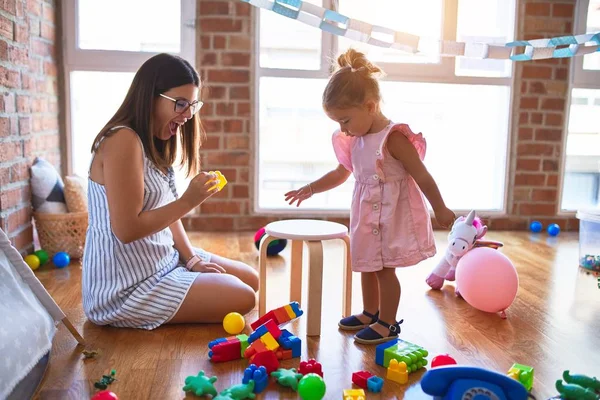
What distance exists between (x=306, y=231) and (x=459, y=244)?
69 cm

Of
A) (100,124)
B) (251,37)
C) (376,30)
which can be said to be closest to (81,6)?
(100,124)

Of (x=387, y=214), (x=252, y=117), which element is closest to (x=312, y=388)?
(x=387, y=214)

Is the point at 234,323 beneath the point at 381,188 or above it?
beneath

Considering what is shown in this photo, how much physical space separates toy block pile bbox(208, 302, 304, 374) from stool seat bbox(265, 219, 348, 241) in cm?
25

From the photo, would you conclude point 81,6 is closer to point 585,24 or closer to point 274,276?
point 274,276

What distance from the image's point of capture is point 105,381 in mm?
1340

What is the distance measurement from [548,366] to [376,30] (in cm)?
171

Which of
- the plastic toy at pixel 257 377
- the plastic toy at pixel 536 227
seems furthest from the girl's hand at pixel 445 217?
the plastic toy at pixel 536 227

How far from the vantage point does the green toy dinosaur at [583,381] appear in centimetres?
127

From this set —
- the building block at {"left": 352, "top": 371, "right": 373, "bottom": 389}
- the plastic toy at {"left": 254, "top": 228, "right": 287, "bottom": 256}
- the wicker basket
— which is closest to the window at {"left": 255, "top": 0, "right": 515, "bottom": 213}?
the plastic toy at {"left": 254, "top": 228, "right": 287, "bottom": 256}

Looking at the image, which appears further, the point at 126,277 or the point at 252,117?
the point at 252,117

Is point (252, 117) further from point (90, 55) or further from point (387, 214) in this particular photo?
point (387, 214)

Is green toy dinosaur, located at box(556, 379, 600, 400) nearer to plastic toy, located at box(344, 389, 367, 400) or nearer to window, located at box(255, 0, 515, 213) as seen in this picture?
plastic toy, located at box(344, 389, 367, 400)

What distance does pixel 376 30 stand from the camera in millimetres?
2660
